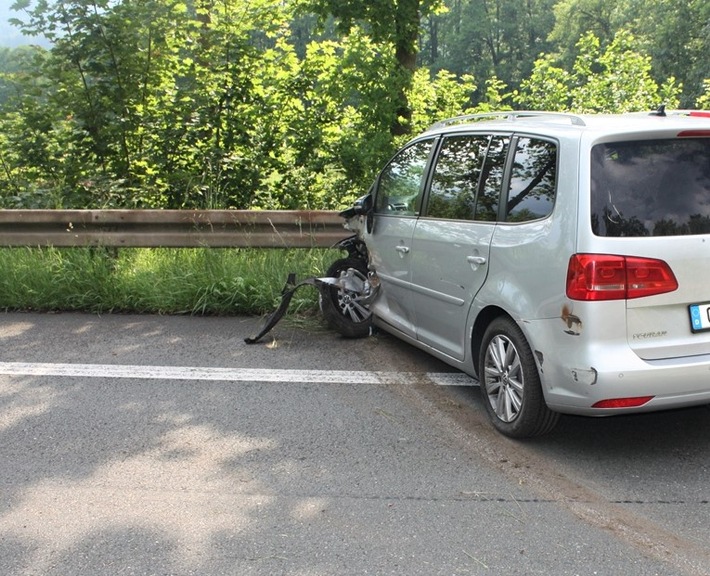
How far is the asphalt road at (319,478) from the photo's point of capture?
10.3 ft

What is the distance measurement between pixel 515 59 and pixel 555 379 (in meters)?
85.6

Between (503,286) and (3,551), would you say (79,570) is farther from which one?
(503,286)

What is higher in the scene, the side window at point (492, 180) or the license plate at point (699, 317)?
the side window at point (492, 180)

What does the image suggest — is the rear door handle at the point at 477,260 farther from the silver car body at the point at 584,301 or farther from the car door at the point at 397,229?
the car door at the point at 397,229

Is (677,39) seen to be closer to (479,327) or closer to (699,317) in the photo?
(479,327)

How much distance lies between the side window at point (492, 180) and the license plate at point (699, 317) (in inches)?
50.2

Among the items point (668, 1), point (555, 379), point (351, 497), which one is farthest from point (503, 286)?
point (668, 1)

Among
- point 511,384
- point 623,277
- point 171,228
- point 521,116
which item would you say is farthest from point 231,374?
point 623,277

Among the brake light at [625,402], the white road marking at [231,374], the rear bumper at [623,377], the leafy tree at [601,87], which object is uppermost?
the leafy tree at [601,87]

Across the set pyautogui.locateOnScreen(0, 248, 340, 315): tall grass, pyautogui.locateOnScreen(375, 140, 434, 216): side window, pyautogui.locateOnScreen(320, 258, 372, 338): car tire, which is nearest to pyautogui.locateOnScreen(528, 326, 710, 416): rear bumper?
pyautogui.locateOnScreen(375, 140, 434, 216): side window

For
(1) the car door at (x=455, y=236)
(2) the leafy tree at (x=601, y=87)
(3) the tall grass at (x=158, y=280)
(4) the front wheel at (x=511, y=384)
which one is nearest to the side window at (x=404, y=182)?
(1) the car door at (x=455, y=236)

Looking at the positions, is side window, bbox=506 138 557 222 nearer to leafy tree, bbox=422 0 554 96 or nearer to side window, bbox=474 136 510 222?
side window, bbox=474 136 510 222

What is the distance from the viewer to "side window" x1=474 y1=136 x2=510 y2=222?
4617mm

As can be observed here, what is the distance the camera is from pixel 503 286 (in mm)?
4316
